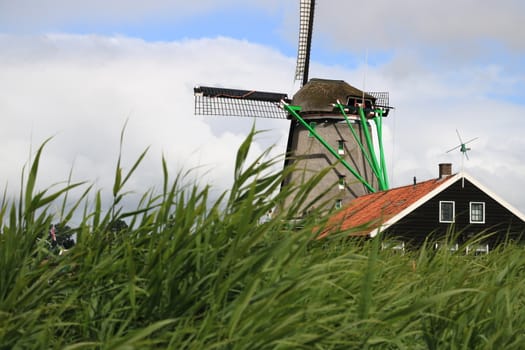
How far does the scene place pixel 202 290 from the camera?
323 centimetres

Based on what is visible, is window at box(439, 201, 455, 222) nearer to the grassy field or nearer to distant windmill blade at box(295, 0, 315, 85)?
distant windmill blade at box(295, 0, 315, 85)

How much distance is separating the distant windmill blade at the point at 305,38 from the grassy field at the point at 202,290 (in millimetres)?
30864

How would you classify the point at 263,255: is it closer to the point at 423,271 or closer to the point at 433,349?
the point at 433,349

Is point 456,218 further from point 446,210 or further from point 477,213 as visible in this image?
point 477,213

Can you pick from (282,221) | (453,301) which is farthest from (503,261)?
(282,221)

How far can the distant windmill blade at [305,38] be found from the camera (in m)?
33.8

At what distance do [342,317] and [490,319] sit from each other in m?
0.99

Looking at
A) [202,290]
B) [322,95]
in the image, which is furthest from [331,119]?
[202,290]

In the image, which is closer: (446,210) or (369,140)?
(446,210)

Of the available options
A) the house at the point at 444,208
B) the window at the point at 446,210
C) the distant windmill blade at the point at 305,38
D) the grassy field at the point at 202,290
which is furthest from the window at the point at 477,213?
the grassy field at the point at 202,290

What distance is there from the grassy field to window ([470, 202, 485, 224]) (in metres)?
22.1

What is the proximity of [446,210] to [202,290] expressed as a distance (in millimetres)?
22378

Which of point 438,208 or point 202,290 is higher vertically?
point 438,208

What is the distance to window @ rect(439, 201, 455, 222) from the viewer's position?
24.5 m
